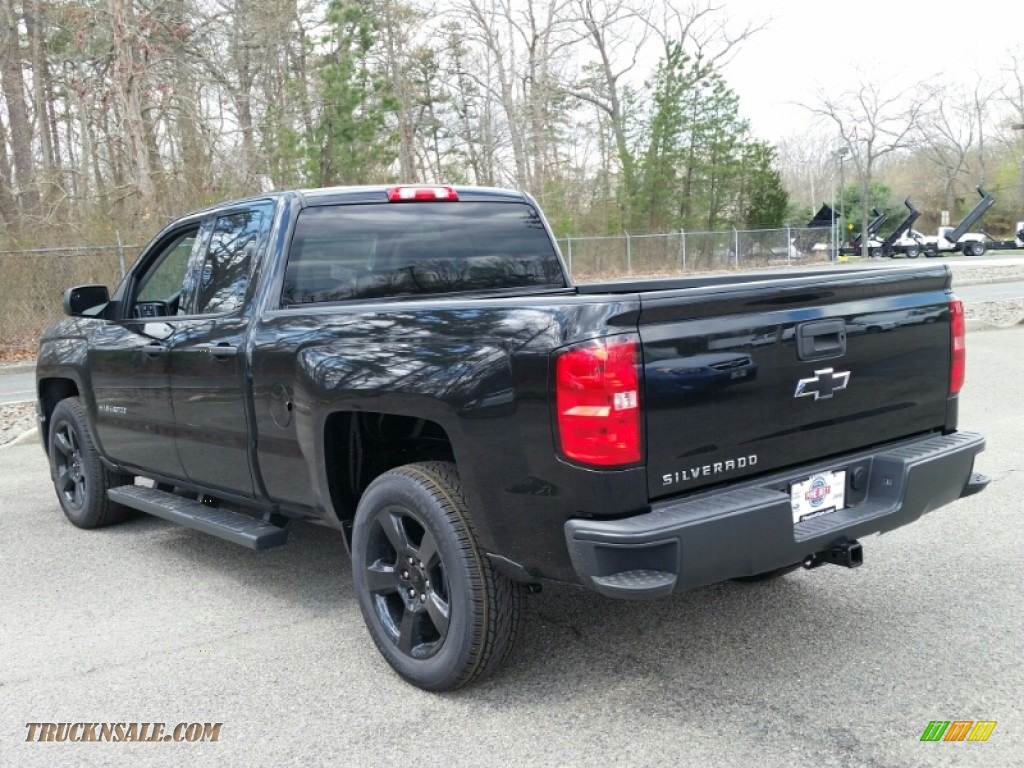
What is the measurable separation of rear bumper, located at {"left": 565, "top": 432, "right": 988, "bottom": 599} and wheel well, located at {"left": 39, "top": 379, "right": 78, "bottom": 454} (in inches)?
181

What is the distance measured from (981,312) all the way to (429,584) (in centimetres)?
1602

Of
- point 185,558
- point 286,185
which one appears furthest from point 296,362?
point 286,185

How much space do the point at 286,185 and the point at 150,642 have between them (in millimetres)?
27918

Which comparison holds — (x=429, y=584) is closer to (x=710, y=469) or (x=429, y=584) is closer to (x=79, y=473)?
(x=710, y=469)

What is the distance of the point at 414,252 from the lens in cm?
472

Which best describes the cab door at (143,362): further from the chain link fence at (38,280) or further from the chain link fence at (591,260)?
the chain link fence at (38,280)

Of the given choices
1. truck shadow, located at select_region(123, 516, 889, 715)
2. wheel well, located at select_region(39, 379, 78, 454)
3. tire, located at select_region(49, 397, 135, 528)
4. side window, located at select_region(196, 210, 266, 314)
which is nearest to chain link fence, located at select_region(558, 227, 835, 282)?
wheel well, located at select_region(39, 379, 78, 454)

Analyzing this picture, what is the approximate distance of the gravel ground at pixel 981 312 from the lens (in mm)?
10453

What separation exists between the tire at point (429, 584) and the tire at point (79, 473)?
9.07 ft

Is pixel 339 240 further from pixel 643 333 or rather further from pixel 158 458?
pixel 643 333

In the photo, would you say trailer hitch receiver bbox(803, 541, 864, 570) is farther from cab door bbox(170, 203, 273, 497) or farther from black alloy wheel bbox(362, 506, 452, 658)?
cab door bbox(170, 203, 273, 497)

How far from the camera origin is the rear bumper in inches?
116

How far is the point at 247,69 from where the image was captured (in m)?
31.1

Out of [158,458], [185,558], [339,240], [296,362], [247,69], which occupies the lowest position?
[185,558]
